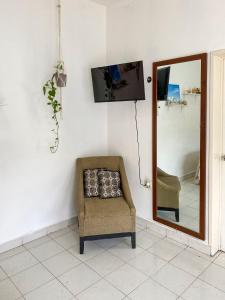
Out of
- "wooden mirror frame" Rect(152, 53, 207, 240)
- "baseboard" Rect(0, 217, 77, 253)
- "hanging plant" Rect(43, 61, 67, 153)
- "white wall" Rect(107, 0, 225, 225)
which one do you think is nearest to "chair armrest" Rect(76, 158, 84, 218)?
"hanging plant" Rect(43, 61, 67, 153)

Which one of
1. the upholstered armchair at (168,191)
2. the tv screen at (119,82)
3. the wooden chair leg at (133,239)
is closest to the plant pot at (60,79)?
the tv screen at (119,82)

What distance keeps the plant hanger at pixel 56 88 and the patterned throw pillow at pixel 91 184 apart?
484 mm

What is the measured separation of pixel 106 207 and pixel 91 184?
1.36ft

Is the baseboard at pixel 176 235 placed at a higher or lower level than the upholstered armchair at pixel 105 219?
lower

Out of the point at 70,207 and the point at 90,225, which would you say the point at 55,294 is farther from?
the point at 70,207

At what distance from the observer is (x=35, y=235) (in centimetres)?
286

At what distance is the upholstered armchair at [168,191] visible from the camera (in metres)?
2.78

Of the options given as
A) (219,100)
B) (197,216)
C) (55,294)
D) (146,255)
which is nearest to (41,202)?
(55,294)

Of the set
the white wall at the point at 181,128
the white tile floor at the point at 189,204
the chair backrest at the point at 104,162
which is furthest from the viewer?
the chair backrest at the point at 104,162

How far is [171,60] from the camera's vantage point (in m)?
2.61

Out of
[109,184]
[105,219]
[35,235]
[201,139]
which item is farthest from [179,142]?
[35,235]

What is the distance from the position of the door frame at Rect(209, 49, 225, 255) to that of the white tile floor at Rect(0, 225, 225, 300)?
11.5 inches

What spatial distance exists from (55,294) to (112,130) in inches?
81.2

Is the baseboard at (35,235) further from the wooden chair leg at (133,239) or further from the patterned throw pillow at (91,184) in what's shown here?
the wooden chair leg at (133,239)
